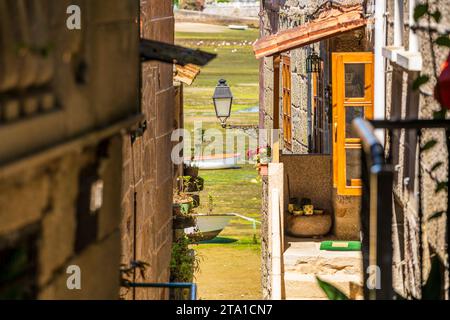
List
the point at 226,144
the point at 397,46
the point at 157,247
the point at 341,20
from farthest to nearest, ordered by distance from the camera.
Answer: the point at 226,144 < the point at 341,20 < the point at 157,247 < the point at 397,46

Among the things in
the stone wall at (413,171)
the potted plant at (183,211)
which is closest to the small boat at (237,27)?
the potted plant at (183,211)


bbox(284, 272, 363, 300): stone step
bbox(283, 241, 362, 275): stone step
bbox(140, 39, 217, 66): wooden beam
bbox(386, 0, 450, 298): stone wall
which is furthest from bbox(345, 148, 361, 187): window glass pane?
bbox(140, 39, 217, 66): wooden beam

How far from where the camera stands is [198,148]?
36344 millimetres

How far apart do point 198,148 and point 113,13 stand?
1213 inches

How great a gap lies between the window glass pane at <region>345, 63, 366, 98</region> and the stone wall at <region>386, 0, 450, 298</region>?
0.93 meters

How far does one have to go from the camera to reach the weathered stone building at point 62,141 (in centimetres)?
395

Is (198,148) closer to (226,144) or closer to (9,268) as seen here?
(226,144)

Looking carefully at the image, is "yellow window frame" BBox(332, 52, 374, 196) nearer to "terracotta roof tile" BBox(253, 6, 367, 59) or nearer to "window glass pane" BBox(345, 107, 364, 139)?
"window glass pane" BBox(345, 107, 364, 139)

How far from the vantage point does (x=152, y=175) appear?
10.3 m

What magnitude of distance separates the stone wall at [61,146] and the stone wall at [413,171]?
1918 mm

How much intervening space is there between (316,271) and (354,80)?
6.32ft

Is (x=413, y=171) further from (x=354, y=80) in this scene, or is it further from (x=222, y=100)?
(x=222, y=100)

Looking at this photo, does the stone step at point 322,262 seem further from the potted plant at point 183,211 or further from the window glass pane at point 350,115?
the potted plant at point 183,211
